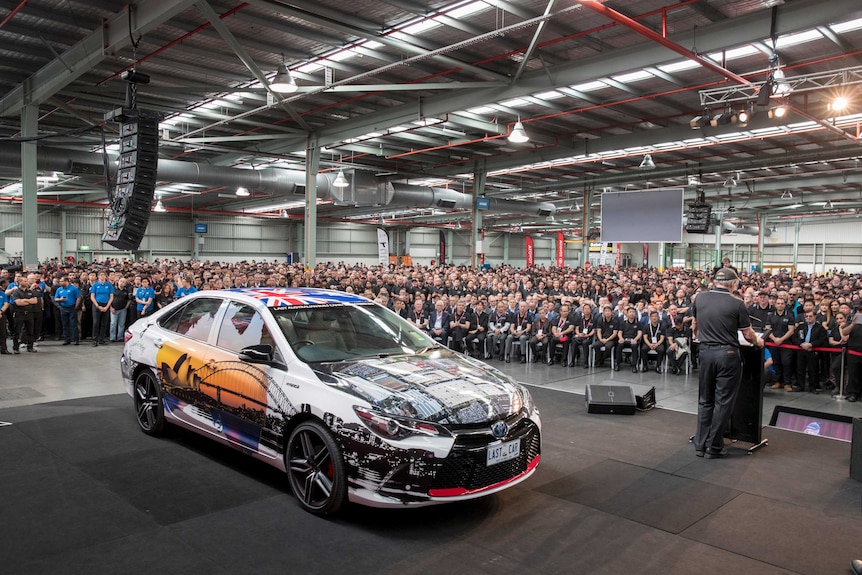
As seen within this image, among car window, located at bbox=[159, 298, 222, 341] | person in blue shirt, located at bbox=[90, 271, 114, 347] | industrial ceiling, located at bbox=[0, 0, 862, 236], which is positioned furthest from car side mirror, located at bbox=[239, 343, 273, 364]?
person in blue shirt, located at bbox=[90, 271, 114, 347]

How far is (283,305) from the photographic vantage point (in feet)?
16.3

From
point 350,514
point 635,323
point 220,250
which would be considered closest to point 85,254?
point 220,250

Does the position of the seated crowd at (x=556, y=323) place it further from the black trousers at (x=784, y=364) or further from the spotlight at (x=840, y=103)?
the spotlight at (x=840, y=103)

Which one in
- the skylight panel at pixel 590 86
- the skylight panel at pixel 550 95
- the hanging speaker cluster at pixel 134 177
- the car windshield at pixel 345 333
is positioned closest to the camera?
the car windshield at pixel 345 333

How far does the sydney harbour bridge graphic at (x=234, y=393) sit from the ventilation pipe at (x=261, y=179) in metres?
15.0

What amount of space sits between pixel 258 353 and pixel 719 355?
4.05 metres

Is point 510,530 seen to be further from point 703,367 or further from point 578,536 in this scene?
point 703,367

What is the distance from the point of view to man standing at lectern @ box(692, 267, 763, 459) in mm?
5453

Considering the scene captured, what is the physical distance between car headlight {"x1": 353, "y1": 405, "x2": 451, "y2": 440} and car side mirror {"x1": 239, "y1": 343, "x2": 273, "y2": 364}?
3.40 ft

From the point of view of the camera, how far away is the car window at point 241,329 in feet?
15.6

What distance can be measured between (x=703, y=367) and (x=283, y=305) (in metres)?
3.88

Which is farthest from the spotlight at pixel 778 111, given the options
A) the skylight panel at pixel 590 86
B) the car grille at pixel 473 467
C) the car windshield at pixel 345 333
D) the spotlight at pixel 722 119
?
Result: the car grille at pixel 473 467

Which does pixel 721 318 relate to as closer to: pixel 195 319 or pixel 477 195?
pixel 195 319

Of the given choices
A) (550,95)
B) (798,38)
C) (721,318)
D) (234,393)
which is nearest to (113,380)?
(234,393)
